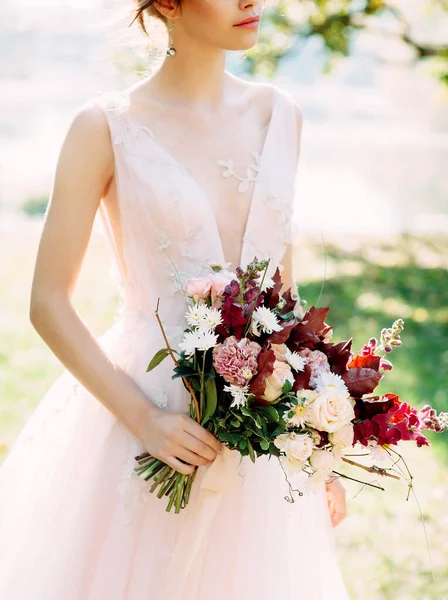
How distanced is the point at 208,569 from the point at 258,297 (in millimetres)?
769

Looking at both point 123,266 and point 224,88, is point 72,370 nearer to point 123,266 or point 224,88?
point 123,266

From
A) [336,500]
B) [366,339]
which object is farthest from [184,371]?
[366,339]

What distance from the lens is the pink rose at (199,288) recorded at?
1.93 meters

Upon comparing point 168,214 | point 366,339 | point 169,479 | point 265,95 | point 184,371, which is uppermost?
point 265,95

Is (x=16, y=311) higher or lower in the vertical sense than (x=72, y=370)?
lower

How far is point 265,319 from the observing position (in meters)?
1.84

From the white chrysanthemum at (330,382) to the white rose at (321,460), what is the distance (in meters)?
0.14

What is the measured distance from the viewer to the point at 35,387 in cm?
636

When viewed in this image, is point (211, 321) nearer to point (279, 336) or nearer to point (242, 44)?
point (279, 336)

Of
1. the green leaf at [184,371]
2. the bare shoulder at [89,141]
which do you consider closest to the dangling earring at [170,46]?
the bare shoulder at [89,141]

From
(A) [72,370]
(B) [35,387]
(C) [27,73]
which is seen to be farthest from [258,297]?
(C) [27,73]

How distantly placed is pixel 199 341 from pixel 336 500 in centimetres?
94

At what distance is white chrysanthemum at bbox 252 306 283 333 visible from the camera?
1.84 metres

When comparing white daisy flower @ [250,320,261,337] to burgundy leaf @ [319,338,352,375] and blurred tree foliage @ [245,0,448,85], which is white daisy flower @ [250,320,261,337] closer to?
burgundy leaf @ [319,338,352,375]
